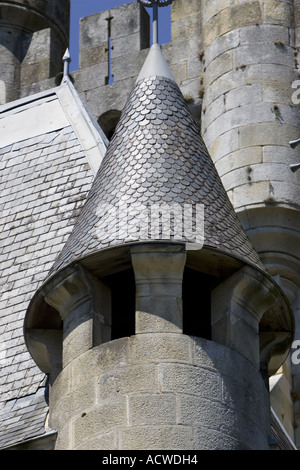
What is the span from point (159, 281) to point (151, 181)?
134 centimetres

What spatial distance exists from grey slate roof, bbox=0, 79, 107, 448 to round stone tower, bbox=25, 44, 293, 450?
876mm

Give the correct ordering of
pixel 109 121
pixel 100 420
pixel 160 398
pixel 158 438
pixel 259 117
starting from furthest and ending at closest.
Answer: pixel 109 121, pixel 259 117, pixel 100 420, pixel 160 398, pixel 158 438

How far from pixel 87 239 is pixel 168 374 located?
194 centimetres

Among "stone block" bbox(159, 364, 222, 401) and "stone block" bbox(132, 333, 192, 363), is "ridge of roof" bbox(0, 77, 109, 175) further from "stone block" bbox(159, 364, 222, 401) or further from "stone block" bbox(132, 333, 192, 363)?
"stone block" bbox(159, 364, 222, 401)

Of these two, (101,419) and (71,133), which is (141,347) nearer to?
(101,419)

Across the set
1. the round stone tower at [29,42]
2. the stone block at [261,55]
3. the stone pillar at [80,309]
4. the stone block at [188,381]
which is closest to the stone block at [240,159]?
the stone block at [261,55]

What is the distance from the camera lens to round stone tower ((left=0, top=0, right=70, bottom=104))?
38.3 m

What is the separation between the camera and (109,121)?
36.7m

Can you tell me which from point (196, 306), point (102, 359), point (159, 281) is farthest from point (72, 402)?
point (196, 306)

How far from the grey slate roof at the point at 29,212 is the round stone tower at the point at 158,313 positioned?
88cm

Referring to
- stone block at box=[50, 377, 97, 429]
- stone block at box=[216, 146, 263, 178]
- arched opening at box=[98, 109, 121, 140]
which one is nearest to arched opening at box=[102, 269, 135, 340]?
stone block at box=[50, 377, 97, 429]

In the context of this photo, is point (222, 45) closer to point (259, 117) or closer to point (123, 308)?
point (259, 117)

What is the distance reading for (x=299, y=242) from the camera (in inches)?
1300

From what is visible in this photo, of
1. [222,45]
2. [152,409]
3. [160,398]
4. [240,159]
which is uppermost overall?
[222,45]
